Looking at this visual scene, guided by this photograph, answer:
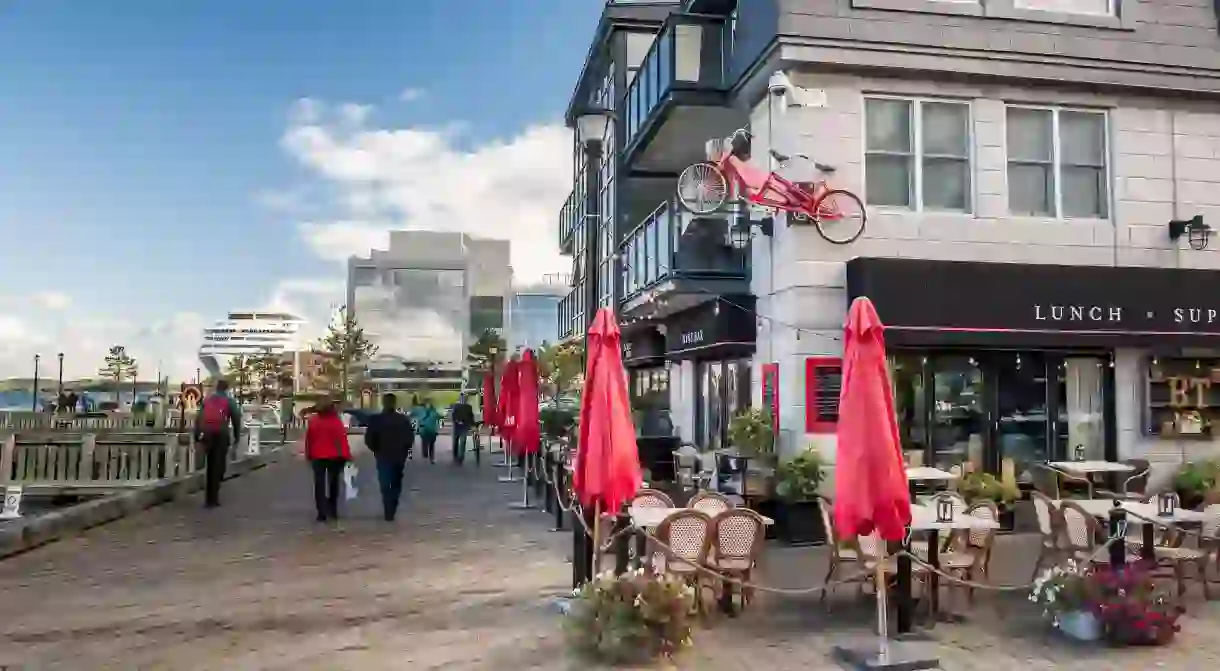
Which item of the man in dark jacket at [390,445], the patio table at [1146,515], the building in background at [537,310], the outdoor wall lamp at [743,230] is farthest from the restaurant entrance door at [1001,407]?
the building in background at [537,310]

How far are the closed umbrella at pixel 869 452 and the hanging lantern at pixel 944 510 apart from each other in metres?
1.73

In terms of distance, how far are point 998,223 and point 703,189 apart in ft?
12.8

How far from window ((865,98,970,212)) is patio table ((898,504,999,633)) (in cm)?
563

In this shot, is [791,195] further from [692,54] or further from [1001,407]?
[1001,407]

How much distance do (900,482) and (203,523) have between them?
416 inches

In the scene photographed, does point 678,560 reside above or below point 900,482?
below

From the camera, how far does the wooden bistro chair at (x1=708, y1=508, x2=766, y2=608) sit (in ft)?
25.8

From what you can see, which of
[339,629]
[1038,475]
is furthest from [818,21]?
[339,629]

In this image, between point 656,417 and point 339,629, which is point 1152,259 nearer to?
point 656,417

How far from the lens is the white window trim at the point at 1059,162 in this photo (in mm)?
13023

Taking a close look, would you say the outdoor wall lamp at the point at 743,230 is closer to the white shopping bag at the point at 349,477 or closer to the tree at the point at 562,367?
the white shopping bag at the point at 349,477

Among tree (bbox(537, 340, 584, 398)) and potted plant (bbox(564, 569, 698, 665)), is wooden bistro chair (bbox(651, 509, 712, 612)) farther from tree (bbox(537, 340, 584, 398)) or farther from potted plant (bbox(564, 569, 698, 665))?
tree (bbox(537, 340, 584, 398))

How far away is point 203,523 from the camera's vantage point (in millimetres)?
13516

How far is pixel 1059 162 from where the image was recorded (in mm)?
A: 13109
